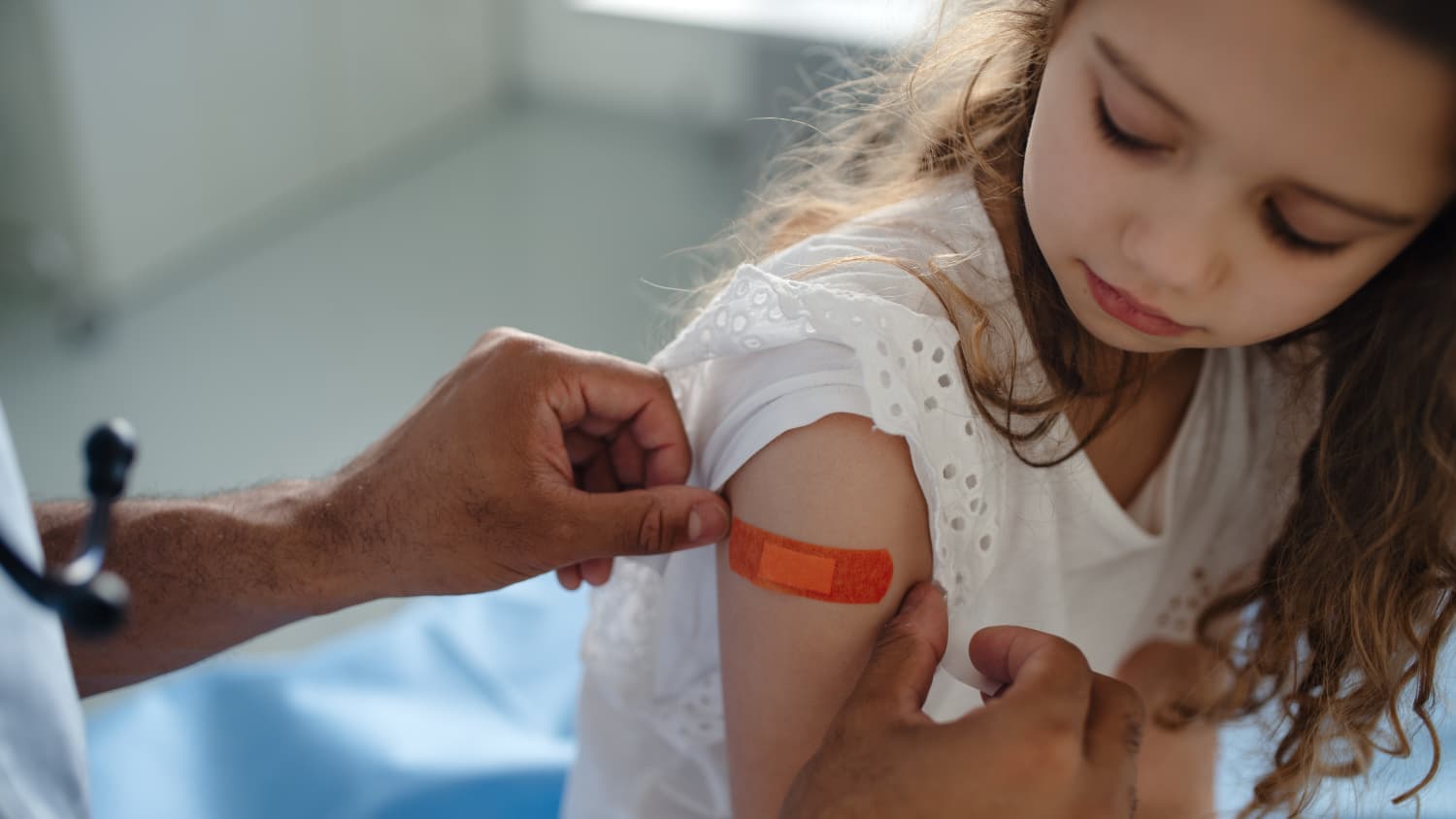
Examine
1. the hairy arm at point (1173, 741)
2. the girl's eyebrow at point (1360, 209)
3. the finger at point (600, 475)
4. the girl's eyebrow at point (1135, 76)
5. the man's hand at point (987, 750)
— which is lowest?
the hairy arm at point (1173, 741)

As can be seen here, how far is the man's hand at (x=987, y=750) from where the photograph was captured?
2.33 feet

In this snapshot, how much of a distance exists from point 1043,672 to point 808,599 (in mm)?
161

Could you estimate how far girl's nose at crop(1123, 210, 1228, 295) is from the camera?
73 cm

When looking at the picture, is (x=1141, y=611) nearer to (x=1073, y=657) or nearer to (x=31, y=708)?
(x=1073, y=657)

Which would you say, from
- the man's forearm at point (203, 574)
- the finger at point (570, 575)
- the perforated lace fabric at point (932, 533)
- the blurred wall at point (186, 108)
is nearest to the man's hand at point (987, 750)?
the perforated lace fabric at point (932, 533)

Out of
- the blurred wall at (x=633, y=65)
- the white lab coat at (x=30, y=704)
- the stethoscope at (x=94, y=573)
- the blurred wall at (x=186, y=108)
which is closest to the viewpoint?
the stethoscope at (x=94, y=573)

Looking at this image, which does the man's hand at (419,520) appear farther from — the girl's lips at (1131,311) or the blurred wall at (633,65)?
the blurred wall at (633,65)

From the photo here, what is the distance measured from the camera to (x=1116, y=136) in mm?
758

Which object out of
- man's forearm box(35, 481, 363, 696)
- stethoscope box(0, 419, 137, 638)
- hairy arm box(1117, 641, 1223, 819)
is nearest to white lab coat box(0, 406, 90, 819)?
stethoscope box(0, 419, 137, 638)

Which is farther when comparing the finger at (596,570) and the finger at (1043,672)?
the finger at (596,570)

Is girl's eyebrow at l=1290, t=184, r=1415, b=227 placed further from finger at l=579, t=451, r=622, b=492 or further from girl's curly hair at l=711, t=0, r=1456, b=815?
finger at l=579, t=451, r=622, b=492

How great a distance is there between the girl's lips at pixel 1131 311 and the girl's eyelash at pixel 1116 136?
0.09 m

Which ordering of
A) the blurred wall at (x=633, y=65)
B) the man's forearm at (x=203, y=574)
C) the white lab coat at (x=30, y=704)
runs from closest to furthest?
the white lab coat at (x=30, y=704) < the man's forearm at (x=203, y=574) < the blurred wall at (x=633, y=65)

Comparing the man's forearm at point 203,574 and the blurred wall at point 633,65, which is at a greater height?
the man's forearm at point 203,574
